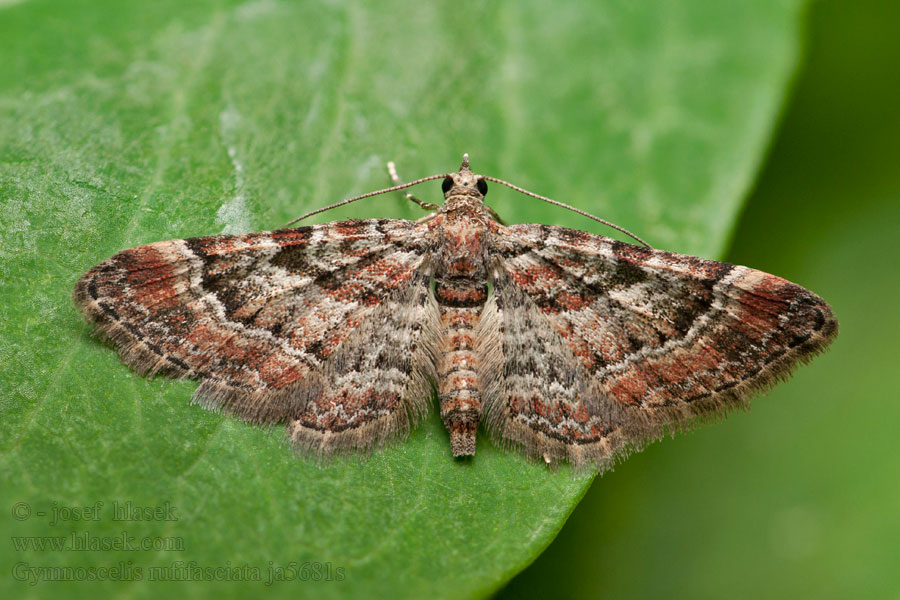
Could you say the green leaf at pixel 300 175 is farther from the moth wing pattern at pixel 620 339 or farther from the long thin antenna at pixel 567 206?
the moth wing pattern at pixel 620 339

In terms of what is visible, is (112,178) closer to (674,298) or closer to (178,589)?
(178,589)

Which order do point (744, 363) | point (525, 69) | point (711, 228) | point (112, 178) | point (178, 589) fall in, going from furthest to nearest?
point (525, 69) < point (711, 228) < point (112, 178) < point (744, 363) < point (178, 589)

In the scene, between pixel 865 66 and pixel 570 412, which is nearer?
pixel 570 412

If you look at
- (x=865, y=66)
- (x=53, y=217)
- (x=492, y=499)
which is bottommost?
(x=492, y=499)

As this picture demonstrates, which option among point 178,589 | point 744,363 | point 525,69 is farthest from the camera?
point 525,69

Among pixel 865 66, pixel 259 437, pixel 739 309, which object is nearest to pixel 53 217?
pixel 259 437

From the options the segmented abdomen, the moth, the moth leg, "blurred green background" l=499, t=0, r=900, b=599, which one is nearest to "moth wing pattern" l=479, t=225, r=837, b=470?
the moth

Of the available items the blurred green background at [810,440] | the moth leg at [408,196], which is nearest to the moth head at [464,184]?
the moth leg at [408,196]
